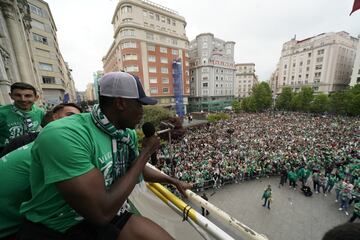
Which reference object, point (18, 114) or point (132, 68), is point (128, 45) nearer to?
point (132, 68)

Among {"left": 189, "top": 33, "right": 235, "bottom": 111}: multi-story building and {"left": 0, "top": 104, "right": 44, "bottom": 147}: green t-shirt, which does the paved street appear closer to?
{"left": 0, "top": 104, "right": 44, "bottom": 147}: green t-shirt

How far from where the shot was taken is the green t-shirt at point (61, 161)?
3.12 ft

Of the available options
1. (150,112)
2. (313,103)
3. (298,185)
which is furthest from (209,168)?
(313,103)

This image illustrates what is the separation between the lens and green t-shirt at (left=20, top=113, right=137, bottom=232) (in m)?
0.95

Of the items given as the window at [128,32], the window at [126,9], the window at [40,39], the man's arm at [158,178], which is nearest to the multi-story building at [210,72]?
the window at [128,32]

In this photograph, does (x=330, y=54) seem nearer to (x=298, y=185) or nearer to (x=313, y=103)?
(x=313, y=103)

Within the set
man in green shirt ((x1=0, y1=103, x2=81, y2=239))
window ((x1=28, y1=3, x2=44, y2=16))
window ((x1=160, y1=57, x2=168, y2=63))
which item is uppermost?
window ((x1=28, y1=3, x2=44, y2=16))

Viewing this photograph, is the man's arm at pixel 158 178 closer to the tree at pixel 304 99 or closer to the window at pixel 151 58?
the window at pixel 151 58

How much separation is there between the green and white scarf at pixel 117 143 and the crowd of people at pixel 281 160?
9.63 metres

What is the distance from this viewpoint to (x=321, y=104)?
34438 millimetres

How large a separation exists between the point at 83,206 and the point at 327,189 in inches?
552

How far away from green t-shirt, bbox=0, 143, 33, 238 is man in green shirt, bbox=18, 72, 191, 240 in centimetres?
33

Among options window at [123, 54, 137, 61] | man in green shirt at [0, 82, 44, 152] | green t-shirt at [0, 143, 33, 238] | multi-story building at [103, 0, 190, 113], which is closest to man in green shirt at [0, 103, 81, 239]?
green t-shirt at [0, 143, 33, 238]

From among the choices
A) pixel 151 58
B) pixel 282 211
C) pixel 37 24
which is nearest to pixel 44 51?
pixel 37 24
